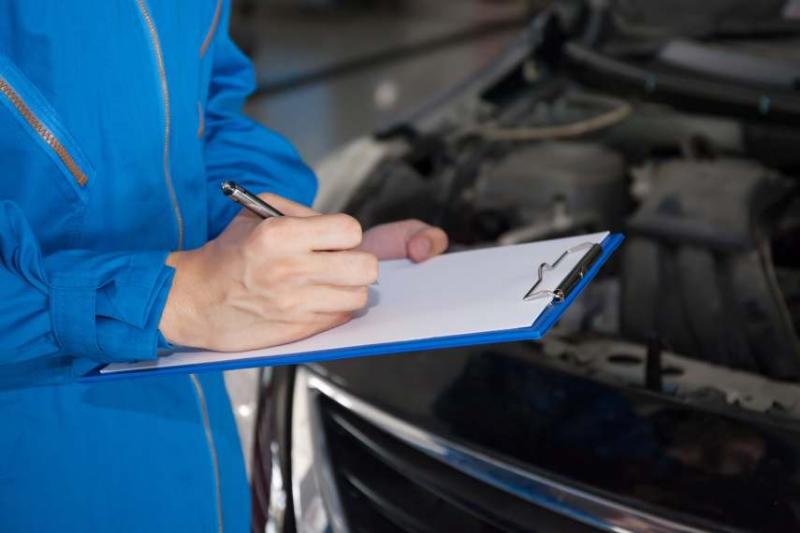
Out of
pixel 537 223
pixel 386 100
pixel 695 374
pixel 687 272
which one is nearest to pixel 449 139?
pixel 537 223

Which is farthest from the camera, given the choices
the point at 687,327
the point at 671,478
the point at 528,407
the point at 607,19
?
the point at 607,19

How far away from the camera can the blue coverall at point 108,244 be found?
0.59 metres

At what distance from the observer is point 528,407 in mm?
921

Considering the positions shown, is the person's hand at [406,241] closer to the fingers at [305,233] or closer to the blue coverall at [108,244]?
the blue coverall at [108,244]

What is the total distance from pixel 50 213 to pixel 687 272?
981 millimetres

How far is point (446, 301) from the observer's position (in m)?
0.65

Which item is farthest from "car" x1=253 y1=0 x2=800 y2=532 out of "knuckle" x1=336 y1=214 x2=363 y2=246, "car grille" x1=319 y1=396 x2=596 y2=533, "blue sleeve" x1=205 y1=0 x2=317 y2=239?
"knuckle" x1=336 y1=214 x2=363 y2=246

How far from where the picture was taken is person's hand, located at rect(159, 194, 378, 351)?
1.88ft

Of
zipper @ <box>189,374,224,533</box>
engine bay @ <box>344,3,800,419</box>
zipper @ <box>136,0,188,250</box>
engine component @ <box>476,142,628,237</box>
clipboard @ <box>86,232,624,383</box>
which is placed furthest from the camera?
engine component @ <box>476,142,628,237</box>

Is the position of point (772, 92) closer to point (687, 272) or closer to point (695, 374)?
point (687, 272)

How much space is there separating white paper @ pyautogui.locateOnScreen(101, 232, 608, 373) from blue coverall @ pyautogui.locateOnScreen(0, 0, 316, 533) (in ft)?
0.19

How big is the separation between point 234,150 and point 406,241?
0.20m

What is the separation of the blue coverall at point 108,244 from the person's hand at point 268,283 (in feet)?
0.06

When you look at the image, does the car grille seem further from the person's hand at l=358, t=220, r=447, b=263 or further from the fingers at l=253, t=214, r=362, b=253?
the fingers at l=253, t=214, r=362, b=253
